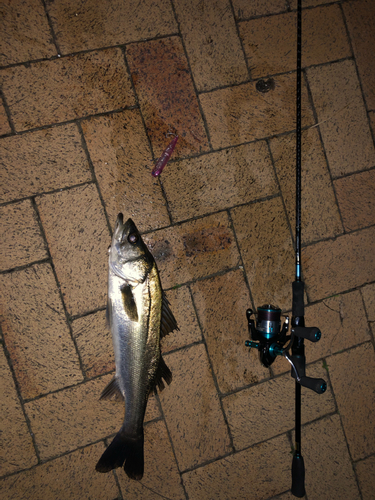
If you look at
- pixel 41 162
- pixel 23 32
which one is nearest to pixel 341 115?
pixel 41 162

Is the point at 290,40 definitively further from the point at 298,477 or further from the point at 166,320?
the point at 298,477

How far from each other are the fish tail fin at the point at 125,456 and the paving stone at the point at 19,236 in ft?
5.58

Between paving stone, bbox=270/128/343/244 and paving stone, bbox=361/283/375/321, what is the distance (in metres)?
0.66

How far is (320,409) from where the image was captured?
3688 mm

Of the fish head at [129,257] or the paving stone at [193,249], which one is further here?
the paving stone at [193,249]

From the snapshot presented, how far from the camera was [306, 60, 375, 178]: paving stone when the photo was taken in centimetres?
369

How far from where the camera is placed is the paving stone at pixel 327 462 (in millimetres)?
3662

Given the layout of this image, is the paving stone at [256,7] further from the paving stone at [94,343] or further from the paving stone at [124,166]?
the paving stone at [94,343]

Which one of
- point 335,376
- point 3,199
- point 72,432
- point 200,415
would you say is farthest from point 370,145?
point 72,432

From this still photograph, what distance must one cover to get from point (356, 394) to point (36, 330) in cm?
319

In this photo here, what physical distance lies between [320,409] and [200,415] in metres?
1.22

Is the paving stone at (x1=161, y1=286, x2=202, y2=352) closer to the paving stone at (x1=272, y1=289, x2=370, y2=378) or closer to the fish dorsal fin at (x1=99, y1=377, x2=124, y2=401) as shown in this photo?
the fish dorsal fin at (x1=99, y1=377, x2=124, y2=401)

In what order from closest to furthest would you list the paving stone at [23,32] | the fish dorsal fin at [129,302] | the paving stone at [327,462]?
the fish dorsal fin at [129,302] < the paving stone at [23,32] < the paving stone at [327,462]

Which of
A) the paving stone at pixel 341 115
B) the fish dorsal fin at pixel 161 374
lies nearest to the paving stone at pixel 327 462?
the fish dorsal fin at pixel 161 374
